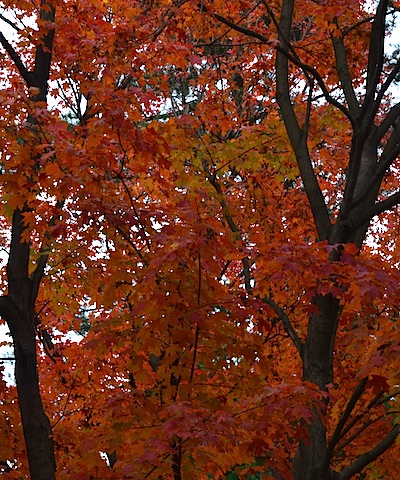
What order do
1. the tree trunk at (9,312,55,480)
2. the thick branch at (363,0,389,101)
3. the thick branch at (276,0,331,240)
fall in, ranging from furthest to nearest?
the thick branch at (276,0,331,240), the thick branch at (363,0,389,101), the tree trunk at (9,312,55,480)

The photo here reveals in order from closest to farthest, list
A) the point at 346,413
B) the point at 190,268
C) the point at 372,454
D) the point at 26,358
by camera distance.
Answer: the point at 190,268, the point at 346,413, the point at 372,454, the point at 26,358

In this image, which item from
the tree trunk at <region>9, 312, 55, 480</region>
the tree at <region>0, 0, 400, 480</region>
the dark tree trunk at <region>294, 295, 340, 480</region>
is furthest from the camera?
the dark tree trunk at <region>294, 295, 340, 480</region>

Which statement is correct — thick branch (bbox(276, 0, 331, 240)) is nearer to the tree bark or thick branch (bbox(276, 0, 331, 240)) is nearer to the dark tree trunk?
the dark tree trunk

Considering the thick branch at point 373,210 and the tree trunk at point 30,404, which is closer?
the tree trunk at point 30,404

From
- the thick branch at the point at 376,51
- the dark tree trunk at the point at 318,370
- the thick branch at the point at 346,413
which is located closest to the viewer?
the thick branch at the point at 346,413

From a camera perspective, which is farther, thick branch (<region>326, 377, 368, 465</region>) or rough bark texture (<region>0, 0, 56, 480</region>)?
rough bark texture (<region>0, 0, 56, 480</region>)

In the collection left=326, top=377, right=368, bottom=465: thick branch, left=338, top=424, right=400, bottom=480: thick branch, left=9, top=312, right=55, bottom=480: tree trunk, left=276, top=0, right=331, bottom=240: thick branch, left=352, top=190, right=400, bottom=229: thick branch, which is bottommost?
left=338, top=424, right=400, bottom=480: thick branch

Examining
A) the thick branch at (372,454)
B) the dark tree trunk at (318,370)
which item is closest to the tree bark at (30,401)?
the dark tree trunk at (318,370)

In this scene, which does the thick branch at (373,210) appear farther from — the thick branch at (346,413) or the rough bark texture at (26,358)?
the rough bark texture at (26,358)

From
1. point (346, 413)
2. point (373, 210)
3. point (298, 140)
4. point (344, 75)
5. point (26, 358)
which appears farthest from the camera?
point (344, 75)

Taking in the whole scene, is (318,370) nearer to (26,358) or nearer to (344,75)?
(26,358)

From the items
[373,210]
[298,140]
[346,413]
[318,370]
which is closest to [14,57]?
[298,140]

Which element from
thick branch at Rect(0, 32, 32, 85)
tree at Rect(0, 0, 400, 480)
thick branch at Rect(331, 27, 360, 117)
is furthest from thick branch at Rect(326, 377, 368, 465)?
thick branch at Rect(0, 32, 32, 85)

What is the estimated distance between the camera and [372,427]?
8.27 meters
